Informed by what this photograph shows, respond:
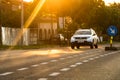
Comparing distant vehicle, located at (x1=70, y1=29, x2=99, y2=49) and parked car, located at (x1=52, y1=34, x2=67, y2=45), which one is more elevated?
distant vehicle, located at (x1=70, y1=29, x2=99, y2=49)

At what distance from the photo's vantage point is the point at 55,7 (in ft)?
203

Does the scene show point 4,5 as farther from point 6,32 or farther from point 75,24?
point 6,32

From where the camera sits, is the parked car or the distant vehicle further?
the parked car

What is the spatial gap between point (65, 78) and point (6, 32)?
36.0 meters

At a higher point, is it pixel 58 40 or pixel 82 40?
pixel 82 40

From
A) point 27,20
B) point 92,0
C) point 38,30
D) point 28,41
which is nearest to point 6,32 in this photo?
point 28,41

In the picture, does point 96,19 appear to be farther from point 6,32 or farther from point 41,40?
point 6,32

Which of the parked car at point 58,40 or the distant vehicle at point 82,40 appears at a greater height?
the distant vehicle at point 82,40

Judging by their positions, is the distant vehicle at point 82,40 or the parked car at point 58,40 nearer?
the distant vehicle at point 82,40

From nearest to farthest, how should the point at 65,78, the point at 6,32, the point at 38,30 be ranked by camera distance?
the point at 65,78
the point at 6,32
the point at 38,30

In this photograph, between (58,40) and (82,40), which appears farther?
(58,40)

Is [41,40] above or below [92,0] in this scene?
below

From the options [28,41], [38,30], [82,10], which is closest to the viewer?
[28,41]

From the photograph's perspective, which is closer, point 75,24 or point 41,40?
point 41,40
